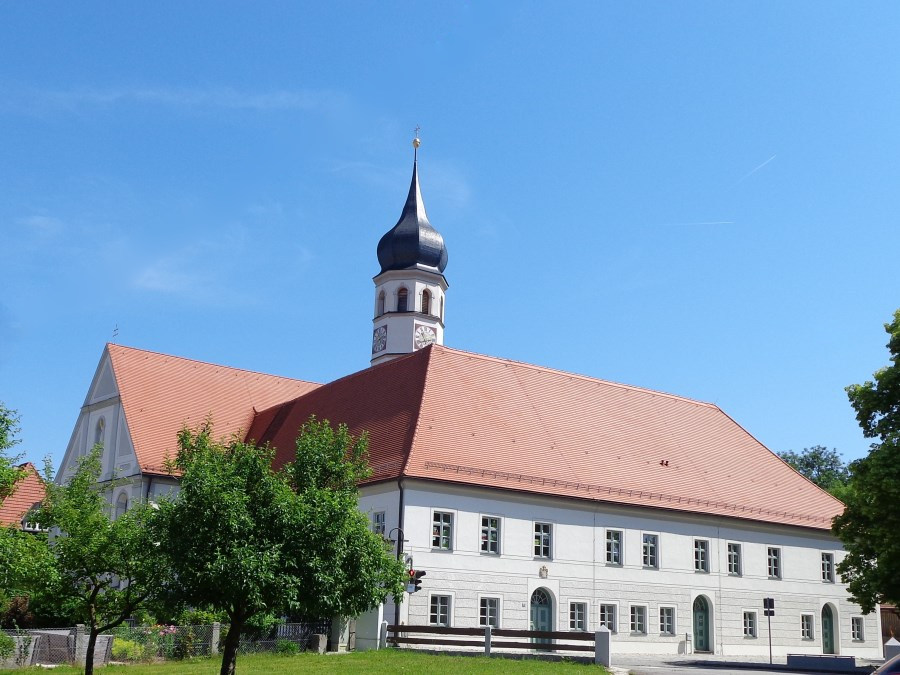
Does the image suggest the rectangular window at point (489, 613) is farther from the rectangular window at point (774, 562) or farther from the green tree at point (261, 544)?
the green tree at point (261, 544)

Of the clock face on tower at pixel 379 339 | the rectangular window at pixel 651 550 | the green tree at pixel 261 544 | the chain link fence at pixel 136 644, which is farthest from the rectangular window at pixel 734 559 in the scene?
the clock face on tower at pixel 379 339

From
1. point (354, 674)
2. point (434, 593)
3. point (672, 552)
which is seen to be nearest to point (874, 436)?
point (672, 552)

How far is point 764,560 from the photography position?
42.1 meters

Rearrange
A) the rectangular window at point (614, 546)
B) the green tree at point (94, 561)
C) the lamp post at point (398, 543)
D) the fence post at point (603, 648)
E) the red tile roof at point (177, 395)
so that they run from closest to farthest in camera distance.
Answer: the green tree at point (94, 561) < the fence post at point (603, 648) < the lamp post at point (398, 543) < the rectangular window at point (614, 546) < the red tile roof at point (177, 395)

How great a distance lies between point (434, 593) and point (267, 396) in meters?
22.9

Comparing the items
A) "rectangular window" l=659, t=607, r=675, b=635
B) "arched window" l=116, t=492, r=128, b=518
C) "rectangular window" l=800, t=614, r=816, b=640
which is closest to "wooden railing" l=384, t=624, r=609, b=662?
"rectangular window" l=659, t=607, r=675, b=635

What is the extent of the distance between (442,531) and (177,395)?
21.2 meters

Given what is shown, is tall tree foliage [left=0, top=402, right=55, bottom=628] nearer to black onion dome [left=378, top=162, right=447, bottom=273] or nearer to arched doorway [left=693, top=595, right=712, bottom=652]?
arched doorway [left=693, top=595, right=712, bottom=652]

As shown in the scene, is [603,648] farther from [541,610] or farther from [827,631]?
[827,631]

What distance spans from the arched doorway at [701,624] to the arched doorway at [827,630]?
6.36 meters

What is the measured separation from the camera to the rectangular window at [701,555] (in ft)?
133

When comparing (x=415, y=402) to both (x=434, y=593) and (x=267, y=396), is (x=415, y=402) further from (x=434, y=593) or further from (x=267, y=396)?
(x=267, y=396)

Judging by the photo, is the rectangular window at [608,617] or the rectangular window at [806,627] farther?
the rectangular window at [806,627]

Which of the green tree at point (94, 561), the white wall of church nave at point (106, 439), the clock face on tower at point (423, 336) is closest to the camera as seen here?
the green tree at point (94, 561)
